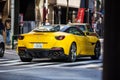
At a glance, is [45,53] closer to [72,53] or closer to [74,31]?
[72,53]

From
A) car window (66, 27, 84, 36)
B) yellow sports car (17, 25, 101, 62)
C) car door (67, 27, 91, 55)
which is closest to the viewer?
yellow sports car (17, 25, 101, 62)

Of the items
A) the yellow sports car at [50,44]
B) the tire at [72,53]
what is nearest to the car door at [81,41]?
the yellow sports car at [50,44]

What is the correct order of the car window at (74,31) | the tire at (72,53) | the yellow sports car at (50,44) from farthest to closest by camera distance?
the car window at (74,31) < the tire at (72,53) < the yellow sports car at (50,44)

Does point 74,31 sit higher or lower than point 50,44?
higher

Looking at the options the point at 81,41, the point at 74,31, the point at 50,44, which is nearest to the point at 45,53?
the point at 50,44

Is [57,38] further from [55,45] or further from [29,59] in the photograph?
[29,59]

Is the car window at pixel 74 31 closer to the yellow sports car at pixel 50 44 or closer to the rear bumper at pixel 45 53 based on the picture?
the yellow sports car at pixel 50 44

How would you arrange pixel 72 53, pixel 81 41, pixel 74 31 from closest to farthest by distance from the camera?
pixel 72 53 < pixel 81 41 < pixel 74 31

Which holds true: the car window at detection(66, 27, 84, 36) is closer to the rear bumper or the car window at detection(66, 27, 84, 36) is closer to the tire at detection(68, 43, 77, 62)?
the tire at detection(68, 43, 77, 62)

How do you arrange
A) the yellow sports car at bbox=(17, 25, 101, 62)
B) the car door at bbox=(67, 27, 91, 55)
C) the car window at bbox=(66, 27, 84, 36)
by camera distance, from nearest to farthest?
the yellow sports car at bbox=(17, 25, 101, 62), the car door at bbox=(67, 27, 91, 55), the car window at bbox=(66, 27, 84, 36)

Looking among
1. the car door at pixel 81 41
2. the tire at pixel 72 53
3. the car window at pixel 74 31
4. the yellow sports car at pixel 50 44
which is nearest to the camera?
the yellow sports car at pixel 50 44

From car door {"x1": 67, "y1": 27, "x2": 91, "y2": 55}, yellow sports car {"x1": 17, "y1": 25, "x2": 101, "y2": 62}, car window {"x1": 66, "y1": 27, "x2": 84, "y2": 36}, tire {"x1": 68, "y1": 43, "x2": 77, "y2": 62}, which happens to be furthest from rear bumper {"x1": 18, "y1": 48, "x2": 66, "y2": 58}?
car window {"x1": 66, "y1": 27, "x2": 84, "y2": 36}

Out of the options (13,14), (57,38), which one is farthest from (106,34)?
(13,14)

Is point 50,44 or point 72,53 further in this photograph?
point 72,53
